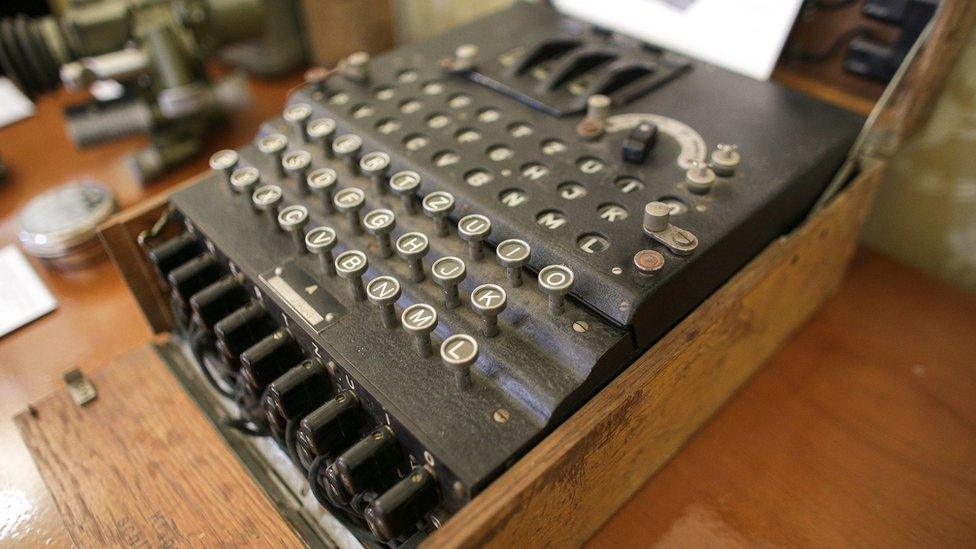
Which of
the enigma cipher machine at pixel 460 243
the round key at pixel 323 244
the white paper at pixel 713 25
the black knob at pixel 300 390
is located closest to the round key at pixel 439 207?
the enigma cipher machine at pixel 460 243

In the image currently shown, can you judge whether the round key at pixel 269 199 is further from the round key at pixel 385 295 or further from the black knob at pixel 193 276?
the round key at pixel 385 295

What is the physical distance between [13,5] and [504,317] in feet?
6.12

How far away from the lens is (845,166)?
0.93m

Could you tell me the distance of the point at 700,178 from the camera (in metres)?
0.82

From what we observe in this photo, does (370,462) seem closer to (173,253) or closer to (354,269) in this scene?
(354,269)

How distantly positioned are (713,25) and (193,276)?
0.89 meters

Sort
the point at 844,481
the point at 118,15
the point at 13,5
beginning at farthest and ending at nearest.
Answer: the point at 13,5, the point at 118,15, the point at 844,481

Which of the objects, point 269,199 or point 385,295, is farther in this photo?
point 269,199

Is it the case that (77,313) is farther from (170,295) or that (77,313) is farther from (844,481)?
(844,481)

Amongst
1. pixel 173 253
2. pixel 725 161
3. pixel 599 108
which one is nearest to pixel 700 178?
pixel 725 161

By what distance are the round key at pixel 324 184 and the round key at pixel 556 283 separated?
0.34 metres

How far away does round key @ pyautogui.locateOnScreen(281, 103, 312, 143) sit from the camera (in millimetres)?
1021

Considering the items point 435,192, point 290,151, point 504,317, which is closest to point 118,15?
point 290,151

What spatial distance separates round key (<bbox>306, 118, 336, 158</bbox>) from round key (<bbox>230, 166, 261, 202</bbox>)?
3.9 inches
